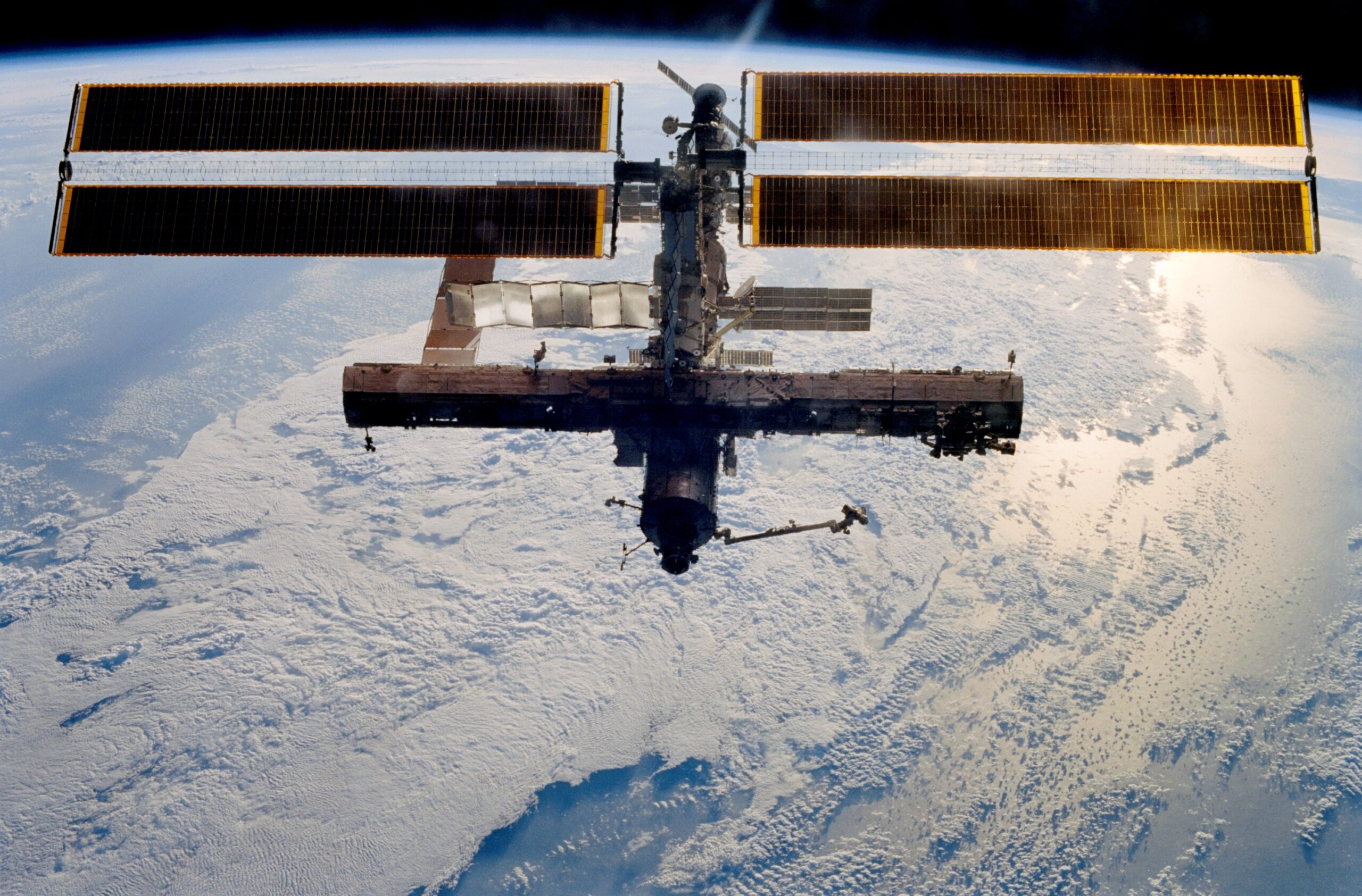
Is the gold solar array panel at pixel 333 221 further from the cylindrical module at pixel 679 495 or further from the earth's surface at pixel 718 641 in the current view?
the earth's surface at pixel 718 641

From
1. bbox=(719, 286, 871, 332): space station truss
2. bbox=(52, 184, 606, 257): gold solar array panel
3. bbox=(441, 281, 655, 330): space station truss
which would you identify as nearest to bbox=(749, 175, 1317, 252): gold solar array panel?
bbox=(719, 286, 871, 332): space station truss

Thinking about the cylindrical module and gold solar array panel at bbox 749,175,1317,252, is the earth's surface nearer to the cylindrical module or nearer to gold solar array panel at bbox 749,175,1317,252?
gold solar array panel at bbox 749,175,1317,252

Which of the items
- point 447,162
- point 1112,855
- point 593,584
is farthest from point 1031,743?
point 447,162

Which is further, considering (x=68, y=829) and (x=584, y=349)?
(x=584, y=349)

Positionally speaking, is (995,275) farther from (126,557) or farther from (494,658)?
(126,557)

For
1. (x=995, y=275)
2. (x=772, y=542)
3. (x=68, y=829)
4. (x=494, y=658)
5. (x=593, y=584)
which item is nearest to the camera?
(x=68, y=829)

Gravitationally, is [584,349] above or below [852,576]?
above

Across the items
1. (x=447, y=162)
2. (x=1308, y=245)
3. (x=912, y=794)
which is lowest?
(x=912, y=794)

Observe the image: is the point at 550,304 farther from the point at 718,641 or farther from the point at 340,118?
the point at 718,641
